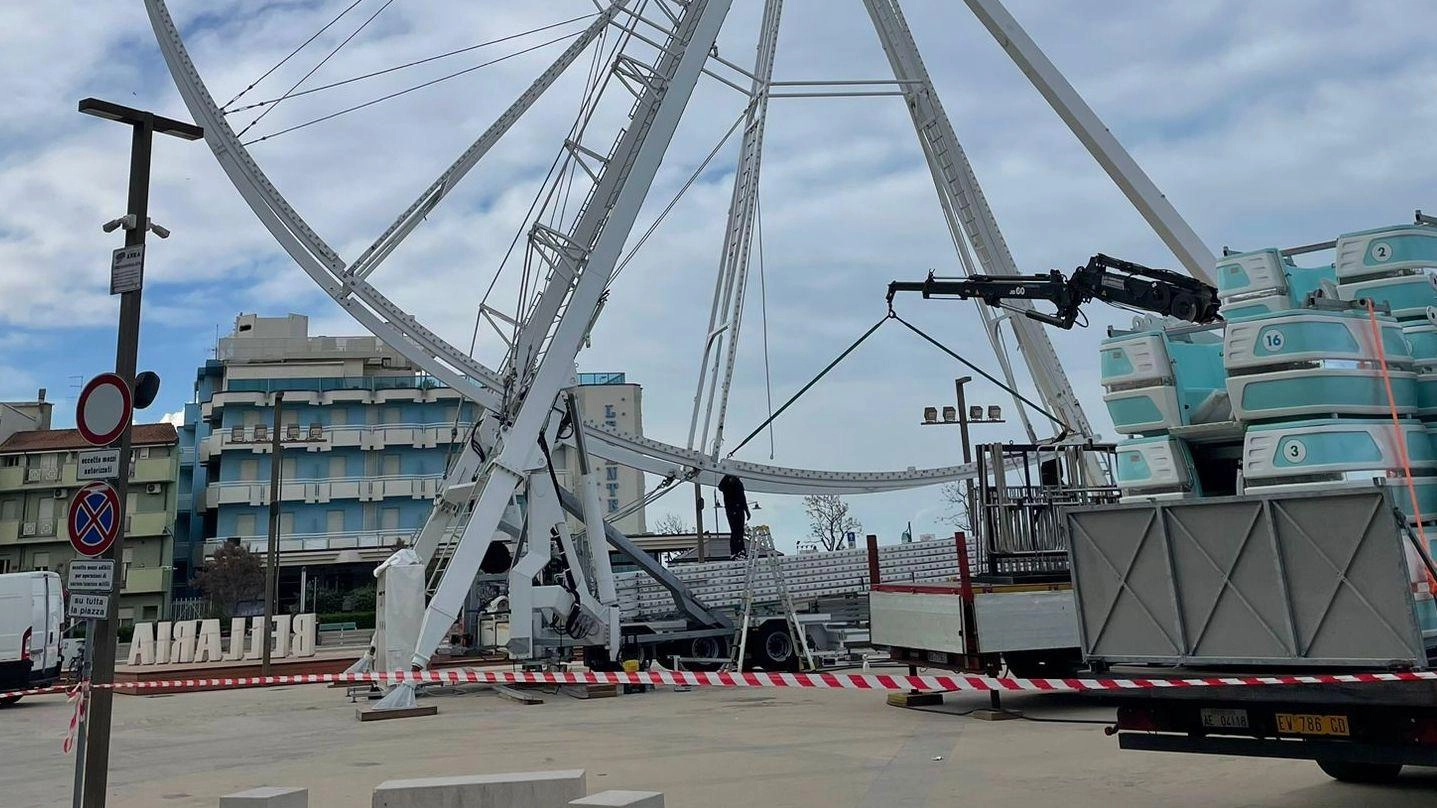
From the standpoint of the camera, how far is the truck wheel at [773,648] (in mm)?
20141

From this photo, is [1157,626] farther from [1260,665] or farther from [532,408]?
[532,408]

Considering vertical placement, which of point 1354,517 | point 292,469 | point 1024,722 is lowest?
Answer: point 1024,722

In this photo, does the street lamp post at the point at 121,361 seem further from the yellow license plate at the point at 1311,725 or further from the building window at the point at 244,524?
the building window at the point at 244,524

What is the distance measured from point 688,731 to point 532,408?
594cm

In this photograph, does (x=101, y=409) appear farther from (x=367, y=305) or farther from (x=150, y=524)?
(x=150, y=524)

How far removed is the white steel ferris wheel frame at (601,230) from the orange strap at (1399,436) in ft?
31.5

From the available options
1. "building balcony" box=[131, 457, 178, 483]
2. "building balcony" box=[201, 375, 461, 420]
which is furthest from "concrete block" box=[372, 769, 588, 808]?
"building balcony" box=[131, 457, 178, 483]

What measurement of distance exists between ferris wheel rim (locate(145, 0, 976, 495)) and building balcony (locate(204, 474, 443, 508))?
138 ft

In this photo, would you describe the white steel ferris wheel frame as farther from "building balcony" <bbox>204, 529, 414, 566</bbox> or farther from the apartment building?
the apartment building

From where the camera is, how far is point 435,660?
25531 millimetres

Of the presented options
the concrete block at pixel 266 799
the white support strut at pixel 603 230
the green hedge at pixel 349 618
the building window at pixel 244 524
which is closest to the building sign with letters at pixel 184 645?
the white support strut at pixel 603 230

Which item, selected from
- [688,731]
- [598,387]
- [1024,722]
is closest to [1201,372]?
[1024,722]

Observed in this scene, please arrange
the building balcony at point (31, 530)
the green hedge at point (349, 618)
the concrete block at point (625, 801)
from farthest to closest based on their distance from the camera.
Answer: the building balcony at point (31, 530)
the green hedge at point (349, 618)
the concrete block at point (625, 801)

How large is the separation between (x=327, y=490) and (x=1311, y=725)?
63.5m
